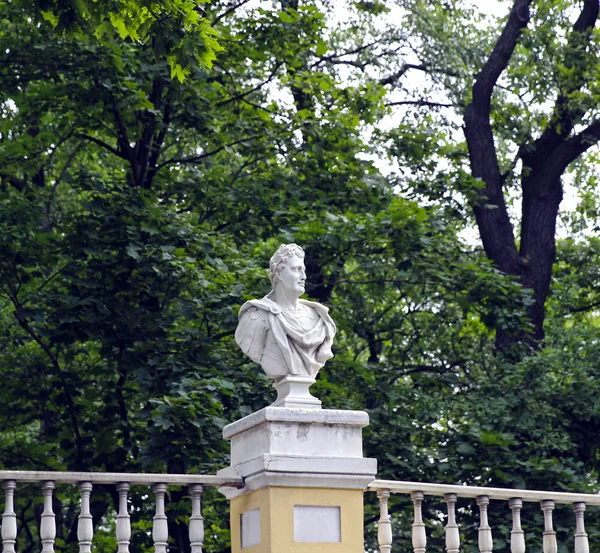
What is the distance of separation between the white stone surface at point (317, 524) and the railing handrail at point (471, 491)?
54 centimetres

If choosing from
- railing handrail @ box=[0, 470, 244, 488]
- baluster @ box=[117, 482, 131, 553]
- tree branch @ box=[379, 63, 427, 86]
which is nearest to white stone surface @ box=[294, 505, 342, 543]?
railing handrail @ box=[0, 470, 244, 488]

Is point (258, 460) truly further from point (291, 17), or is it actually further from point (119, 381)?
point (291, 17)

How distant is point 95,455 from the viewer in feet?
52.1

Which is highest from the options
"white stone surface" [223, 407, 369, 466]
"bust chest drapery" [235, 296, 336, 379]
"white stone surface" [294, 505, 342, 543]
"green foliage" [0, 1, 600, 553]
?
"green foliage" [0, 1, 600, 553]

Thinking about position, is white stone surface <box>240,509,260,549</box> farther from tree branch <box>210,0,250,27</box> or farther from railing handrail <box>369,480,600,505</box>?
tree branch <box>210,0,250,27</box>

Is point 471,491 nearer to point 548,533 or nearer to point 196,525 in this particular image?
point 548,533

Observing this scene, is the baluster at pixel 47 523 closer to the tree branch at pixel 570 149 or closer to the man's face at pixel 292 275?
the man's face at pixel 292 275

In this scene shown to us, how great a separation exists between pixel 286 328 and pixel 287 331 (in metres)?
0.02

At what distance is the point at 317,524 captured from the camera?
8945mm

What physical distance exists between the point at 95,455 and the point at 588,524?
5477 millimetres

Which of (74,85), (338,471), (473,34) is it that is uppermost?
(473,34)

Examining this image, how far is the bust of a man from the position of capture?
9.17 m

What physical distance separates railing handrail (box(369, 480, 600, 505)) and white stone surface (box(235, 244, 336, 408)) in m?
0.92

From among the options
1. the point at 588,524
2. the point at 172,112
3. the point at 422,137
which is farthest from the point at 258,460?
the point at 422,137
